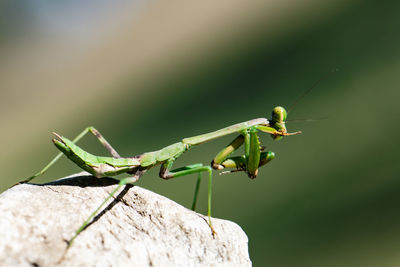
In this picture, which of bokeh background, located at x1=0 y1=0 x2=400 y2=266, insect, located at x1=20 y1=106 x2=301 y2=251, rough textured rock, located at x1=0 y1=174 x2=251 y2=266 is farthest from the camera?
bokeh background, located at x1=0 y1=0 x2=400 y2=266

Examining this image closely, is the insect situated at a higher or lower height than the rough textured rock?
higher

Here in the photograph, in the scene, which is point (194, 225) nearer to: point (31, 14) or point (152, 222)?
point (152, 222)

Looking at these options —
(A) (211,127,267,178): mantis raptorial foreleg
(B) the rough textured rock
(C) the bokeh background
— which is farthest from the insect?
(C) the bokeh background

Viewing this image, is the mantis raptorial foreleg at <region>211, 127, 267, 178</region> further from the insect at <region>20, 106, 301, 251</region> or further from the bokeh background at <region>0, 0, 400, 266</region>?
the bokeh background at <region>0, 0, 400, 266</region>

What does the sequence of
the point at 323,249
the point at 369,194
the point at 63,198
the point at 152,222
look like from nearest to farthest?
1. the point at 63,198
2. the point at 152,222
3. the point at 323,249
4. the point at 369,194

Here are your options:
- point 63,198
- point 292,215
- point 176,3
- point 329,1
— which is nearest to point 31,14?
point 176,3

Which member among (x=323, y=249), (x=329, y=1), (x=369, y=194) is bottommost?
(x=323, y=249)

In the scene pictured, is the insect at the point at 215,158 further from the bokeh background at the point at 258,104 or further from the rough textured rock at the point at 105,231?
the bokeh background at the point at 258,104
